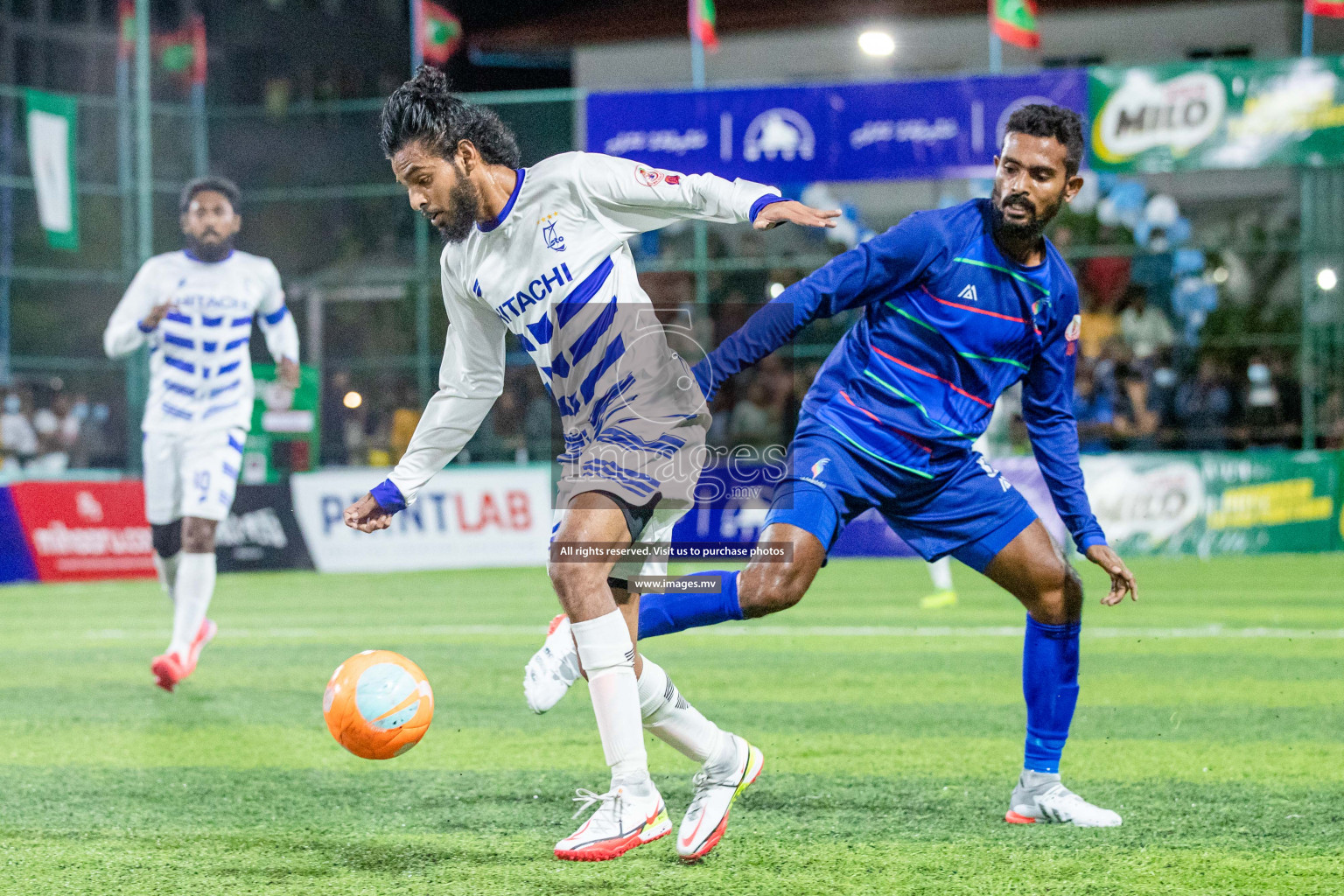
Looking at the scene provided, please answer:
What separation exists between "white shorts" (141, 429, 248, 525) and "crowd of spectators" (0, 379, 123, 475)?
10056 millimetres

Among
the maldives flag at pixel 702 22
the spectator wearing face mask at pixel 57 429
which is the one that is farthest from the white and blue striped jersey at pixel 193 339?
the maldives flag at pixel 702 22

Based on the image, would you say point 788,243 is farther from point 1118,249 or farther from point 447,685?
point 447,685

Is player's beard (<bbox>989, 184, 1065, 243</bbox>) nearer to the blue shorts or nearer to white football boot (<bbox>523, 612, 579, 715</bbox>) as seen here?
the blue shorts

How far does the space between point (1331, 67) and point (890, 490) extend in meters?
15.1

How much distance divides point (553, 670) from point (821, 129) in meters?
14.1

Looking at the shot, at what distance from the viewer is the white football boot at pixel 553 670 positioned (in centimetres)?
466

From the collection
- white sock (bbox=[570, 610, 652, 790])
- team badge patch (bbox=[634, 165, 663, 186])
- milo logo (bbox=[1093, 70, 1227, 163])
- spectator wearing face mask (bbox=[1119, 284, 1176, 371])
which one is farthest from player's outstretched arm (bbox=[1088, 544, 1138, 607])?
spectator wearing face mask (bbox=[1119, 284, 1176, 371])

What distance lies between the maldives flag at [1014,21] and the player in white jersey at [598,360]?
16.1 metres

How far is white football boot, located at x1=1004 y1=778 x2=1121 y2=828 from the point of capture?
4.77 meters

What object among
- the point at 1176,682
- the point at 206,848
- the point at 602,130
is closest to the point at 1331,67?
the point at 602,130

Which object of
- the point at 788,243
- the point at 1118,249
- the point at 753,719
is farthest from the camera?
the point at 788,243

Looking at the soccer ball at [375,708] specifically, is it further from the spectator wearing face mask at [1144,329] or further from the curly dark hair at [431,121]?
the spectator wearing face mask at [1144,329]

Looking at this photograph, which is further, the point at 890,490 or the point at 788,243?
the point at 788,243

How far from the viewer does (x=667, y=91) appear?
1792cm
